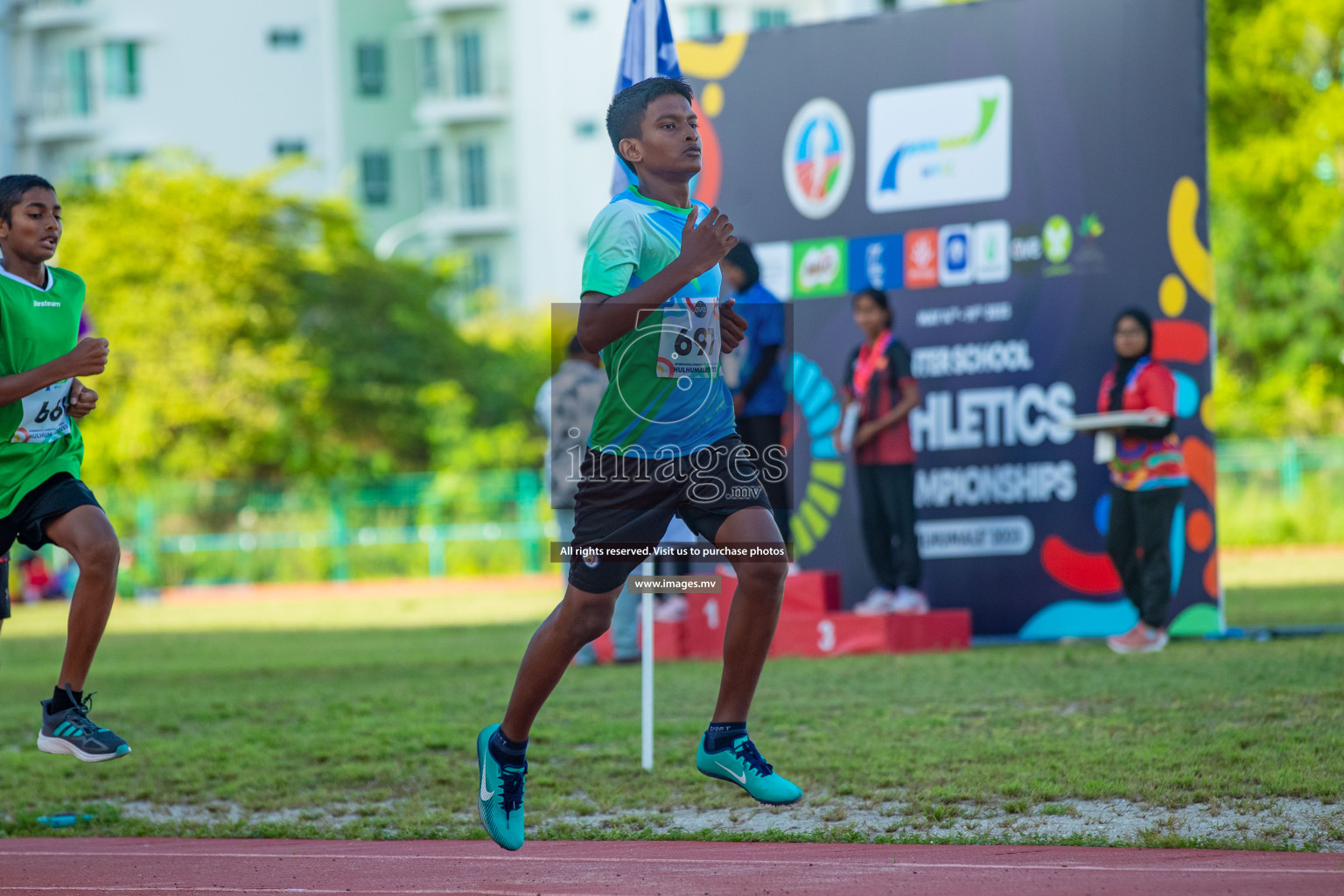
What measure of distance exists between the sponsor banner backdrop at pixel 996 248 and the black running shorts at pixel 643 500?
6.95 meters

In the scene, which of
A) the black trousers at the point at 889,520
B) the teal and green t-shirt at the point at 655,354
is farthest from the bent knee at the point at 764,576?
the black trousers at the point at 889,520

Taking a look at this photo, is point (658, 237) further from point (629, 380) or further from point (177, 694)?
point (177, 694)

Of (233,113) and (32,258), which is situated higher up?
(233,113)

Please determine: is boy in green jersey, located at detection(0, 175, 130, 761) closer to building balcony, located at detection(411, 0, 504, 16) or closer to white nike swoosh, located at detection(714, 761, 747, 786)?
white nike swoosh, located at detection(714, 761, 747, 786)

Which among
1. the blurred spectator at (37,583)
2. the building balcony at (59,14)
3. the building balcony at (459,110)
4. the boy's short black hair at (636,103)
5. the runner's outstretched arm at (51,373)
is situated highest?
the building balcony at (59,14)

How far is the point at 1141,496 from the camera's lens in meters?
10.2

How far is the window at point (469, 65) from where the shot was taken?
4941 cm

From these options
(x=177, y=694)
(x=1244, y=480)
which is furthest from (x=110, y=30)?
(x=177, y=694)

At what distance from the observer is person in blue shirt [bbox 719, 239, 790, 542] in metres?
Result: 10.2

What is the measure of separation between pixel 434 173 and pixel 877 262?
1609 inches

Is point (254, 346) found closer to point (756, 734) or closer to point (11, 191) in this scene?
point (756, 734)

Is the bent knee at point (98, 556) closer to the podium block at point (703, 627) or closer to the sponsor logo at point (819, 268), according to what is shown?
the podium block at point (703, 627)

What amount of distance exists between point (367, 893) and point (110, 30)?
157ft

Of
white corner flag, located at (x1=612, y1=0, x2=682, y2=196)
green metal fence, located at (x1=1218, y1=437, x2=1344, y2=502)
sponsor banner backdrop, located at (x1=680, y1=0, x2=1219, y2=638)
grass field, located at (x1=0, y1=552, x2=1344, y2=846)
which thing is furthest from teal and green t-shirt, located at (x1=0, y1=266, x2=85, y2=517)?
green metal fence, located at (x1=1218, y1=437, x2=1344, y2=502)
